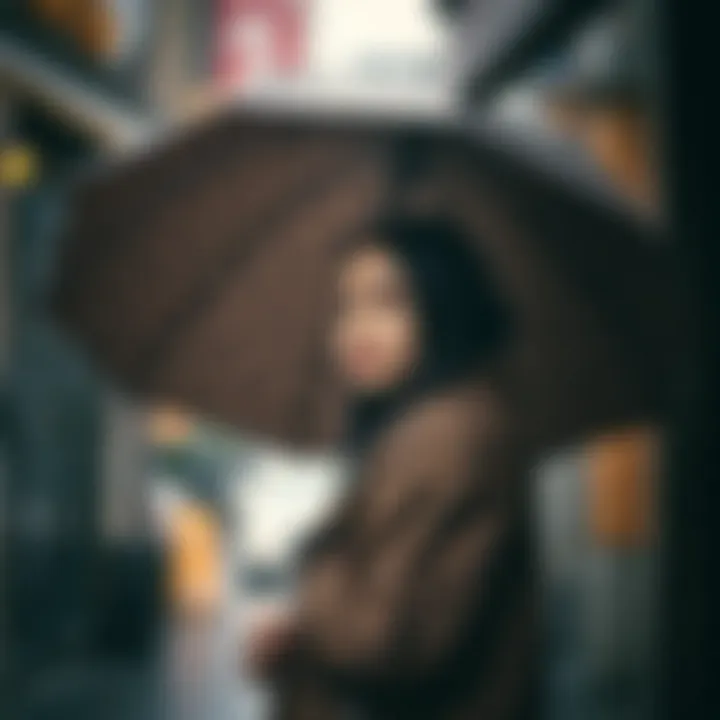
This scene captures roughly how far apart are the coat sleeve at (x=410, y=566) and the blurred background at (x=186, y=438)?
0.11ft

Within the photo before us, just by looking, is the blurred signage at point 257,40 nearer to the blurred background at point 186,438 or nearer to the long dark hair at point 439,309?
the blurred background at point 186,438

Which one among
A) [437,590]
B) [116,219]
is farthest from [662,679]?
[116,219]

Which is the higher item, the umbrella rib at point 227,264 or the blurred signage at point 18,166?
the blurred signage at point 18,166

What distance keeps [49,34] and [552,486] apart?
489mm

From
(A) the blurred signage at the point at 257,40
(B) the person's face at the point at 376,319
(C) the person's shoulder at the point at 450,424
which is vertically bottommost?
(C) the person's shoulder at the point at 450,424

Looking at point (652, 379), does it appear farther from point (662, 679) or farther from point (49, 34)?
point (49, 34)

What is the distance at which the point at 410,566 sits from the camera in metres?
1.06

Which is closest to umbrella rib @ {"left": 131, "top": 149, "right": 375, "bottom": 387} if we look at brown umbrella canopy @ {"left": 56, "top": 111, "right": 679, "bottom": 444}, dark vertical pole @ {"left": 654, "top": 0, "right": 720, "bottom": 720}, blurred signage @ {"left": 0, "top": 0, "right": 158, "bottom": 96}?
brown umbrella canopy @ {"left": 56, "top": 111, "right": 679, "bottom": 444}

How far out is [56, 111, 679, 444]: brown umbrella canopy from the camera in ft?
3.55

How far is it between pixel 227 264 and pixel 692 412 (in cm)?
36

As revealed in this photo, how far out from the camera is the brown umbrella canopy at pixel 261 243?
1083 millimetres

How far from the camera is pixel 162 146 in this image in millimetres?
1078

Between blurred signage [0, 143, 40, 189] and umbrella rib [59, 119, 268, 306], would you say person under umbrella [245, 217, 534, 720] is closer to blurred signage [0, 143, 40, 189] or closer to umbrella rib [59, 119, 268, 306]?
umbrella rib [59, 119, 268, 306]

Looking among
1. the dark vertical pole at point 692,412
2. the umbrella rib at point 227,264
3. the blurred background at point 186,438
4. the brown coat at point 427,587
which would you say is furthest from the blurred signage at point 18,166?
the dark vertical pole at point 692,412
